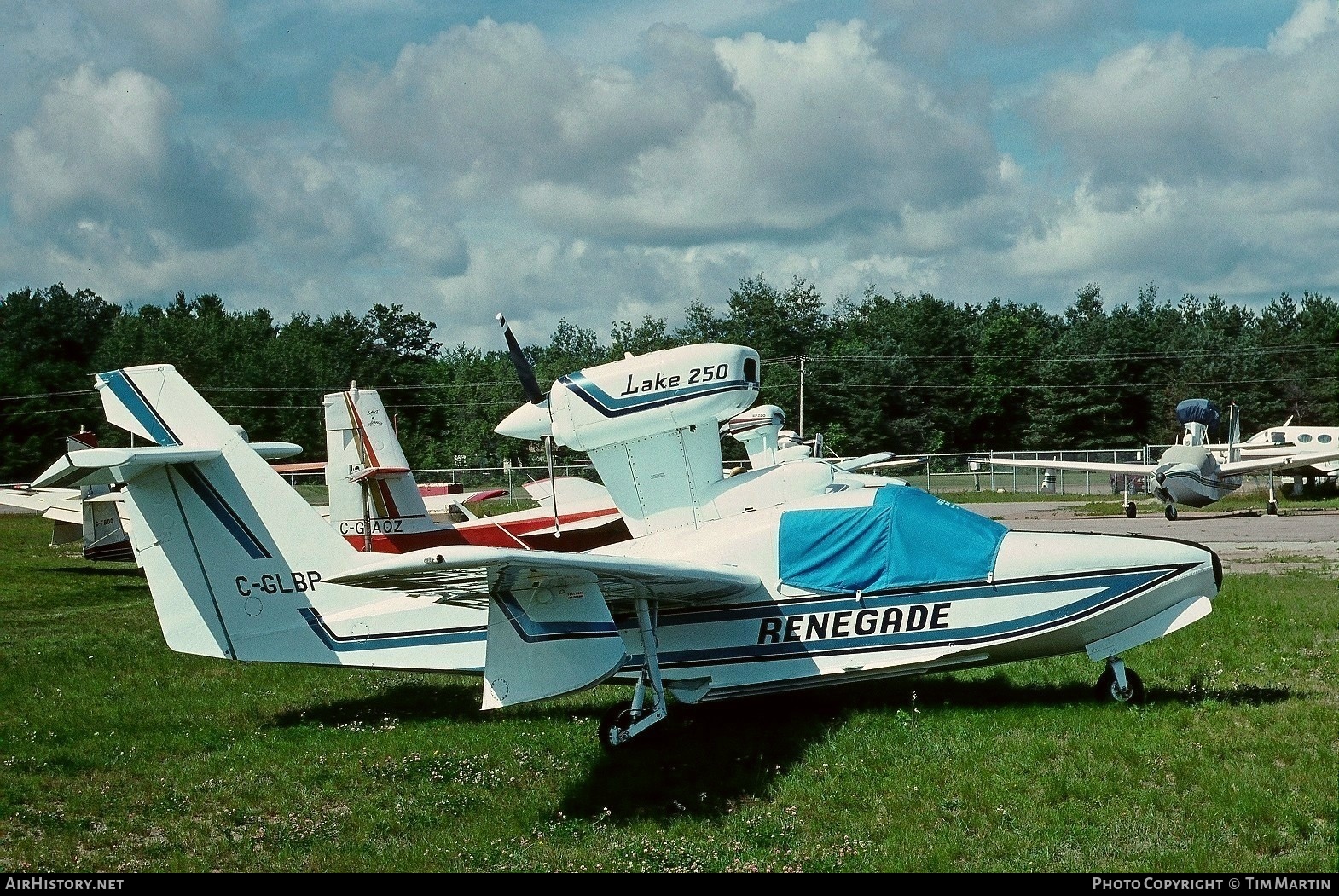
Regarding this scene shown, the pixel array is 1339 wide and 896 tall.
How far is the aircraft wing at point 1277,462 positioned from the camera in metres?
35.8

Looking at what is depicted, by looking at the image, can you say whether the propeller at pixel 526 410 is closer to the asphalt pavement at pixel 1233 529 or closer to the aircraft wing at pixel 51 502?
the asphalt pavement at pixel 1233 529

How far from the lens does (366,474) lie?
66.8 feet

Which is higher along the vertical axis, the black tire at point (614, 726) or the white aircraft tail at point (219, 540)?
the white aircraft tail at point (219, 540)

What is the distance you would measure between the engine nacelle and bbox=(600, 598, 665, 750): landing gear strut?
2.06 m

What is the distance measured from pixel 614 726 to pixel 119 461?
15.0 feet

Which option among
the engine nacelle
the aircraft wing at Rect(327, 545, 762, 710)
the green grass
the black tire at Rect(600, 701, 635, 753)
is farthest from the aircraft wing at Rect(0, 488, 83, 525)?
the aircraft wing at Rect(327, 545, 762, 710)

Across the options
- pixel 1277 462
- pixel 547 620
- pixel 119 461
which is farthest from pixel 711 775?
pixel 1277 462

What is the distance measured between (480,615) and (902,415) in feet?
218

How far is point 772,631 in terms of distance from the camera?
9.74 metres

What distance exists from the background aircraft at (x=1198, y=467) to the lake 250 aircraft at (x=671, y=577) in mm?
26778

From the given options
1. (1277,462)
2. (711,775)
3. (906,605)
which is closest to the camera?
(711,775)

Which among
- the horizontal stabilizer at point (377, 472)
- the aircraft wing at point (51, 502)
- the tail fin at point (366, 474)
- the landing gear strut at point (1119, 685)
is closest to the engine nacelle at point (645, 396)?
the landing gear strut at point (1119, 685)

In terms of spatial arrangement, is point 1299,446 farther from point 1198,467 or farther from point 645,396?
point 645,396
